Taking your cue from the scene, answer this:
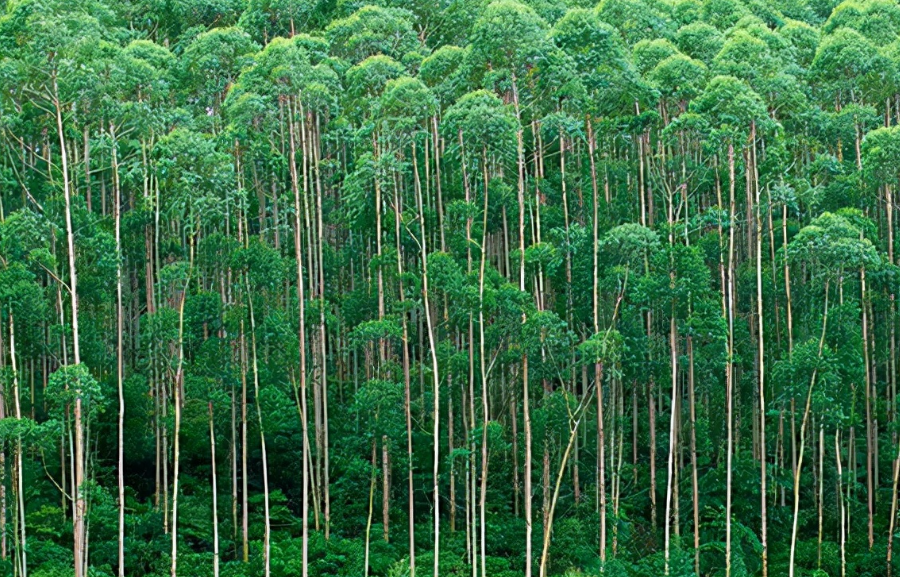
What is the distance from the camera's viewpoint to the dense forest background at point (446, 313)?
900 inches

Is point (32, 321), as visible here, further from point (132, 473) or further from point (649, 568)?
point (649, 568)

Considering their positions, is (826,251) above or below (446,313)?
above

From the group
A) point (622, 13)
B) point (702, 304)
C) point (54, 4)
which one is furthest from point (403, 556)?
point (622, 13)

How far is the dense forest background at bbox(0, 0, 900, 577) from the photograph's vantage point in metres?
22.9

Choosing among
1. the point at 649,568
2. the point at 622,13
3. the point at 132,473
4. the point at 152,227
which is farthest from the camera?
the point at 622,13

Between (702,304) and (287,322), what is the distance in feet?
24.8

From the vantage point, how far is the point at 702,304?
77.9 feet

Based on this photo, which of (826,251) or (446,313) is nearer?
(826,251)

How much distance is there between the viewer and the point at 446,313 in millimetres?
25656

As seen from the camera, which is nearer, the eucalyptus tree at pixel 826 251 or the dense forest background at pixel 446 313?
the dense forest background at pixel 446 313

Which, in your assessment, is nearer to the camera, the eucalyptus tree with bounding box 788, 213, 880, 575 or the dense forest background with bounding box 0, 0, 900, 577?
the dense forest background with bounding box 0, 0, 900, 577

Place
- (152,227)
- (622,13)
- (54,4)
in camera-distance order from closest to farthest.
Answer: (54,4) < (152,227) < (622,13)

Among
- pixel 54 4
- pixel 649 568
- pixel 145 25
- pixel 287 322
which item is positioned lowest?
pixel 649 568

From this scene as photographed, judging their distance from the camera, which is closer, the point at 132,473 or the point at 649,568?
the point at 649,568
